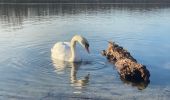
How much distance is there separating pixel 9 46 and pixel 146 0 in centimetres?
5582

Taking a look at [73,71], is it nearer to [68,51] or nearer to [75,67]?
[75,67]

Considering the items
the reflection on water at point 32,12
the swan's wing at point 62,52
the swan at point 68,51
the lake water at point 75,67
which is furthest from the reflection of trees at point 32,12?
the swan at point 68,51

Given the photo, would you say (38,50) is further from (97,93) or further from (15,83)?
(97,93)

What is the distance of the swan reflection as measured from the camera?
16297mm

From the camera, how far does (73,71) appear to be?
18.2 m

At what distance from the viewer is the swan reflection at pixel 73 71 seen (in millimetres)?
16297

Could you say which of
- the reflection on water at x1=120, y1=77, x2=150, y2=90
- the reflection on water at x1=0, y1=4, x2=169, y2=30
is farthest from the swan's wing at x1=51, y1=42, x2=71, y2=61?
the reflection on water at x1=0, y1=4, x2=169, y2=30

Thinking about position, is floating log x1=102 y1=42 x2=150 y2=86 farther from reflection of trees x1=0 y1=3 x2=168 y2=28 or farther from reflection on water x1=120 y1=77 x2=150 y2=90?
reflection of trees x1=0 y1=3 x2=168 y2=28

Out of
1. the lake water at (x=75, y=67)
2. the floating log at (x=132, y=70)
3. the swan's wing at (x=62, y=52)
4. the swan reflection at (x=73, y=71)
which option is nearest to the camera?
the lake water at (x=75, y=67)

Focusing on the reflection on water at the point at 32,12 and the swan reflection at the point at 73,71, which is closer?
the swan reflection at the point at 73,71

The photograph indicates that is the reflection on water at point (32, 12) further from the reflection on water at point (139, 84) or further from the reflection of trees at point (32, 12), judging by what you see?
the reflection on water at point (139, 84)

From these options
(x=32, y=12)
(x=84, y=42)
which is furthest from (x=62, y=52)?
(x=32, y=12)

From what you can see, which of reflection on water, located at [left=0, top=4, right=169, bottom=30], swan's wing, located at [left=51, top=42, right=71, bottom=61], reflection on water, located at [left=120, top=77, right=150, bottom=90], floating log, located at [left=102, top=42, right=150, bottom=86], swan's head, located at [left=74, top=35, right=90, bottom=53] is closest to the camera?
reflection on water, located at [left=120, top=77, right=150, bottom=90]

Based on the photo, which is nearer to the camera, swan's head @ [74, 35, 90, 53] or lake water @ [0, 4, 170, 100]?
lake water @ [0, 4, 170, 100]
